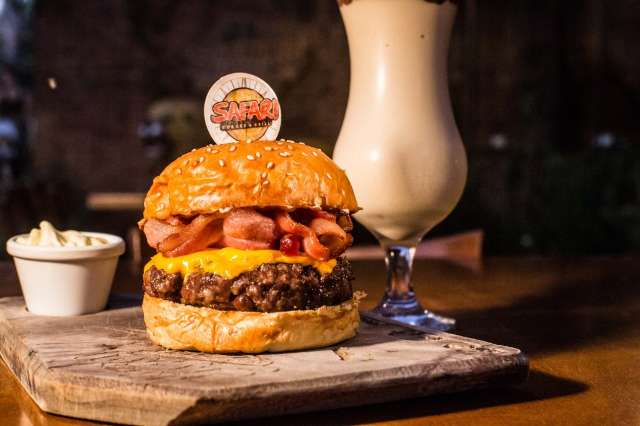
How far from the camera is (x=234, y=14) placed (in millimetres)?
8188

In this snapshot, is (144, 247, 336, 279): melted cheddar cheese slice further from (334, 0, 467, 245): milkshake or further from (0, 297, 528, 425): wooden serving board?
(334, 0, 467, 245): milkshake

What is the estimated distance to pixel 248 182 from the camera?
1629 millimetres

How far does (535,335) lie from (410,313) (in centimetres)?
33

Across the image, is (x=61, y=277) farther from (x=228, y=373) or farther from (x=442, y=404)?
(x=442, y=404)

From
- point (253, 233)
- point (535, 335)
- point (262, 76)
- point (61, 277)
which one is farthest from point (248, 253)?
point (262, 76)

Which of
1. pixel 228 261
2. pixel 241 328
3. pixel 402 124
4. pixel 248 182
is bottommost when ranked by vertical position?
pixel 241 328

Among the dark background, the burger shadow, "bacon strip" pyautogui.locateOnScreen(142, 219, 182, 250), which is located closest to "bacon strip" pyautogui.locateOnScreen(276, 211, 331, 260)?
"bacon strip" pyautogui.locateOnScreen(142, 219, 182, 250)

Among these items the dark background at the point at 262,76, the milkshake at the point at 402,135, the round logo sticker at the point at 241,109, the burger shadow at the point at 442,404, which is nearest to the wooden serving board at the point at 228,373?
the burger shadow at the point at 442,404

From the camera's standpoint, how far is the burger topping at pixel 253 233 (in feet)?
5.33

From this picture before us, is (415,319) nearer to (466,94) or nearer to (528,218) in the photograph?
(528,218)

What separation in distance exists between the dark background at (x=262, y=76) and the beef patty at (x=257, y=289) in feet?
19.2

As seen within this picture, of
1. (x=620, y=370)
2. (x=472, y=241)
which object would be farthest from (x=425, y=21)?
(x=472, y=241)

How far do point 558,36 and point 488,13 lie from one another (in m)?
0.79

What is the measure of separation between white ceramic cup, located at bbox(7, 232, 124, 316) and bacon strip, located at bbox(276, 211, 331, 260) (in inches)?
24.3
